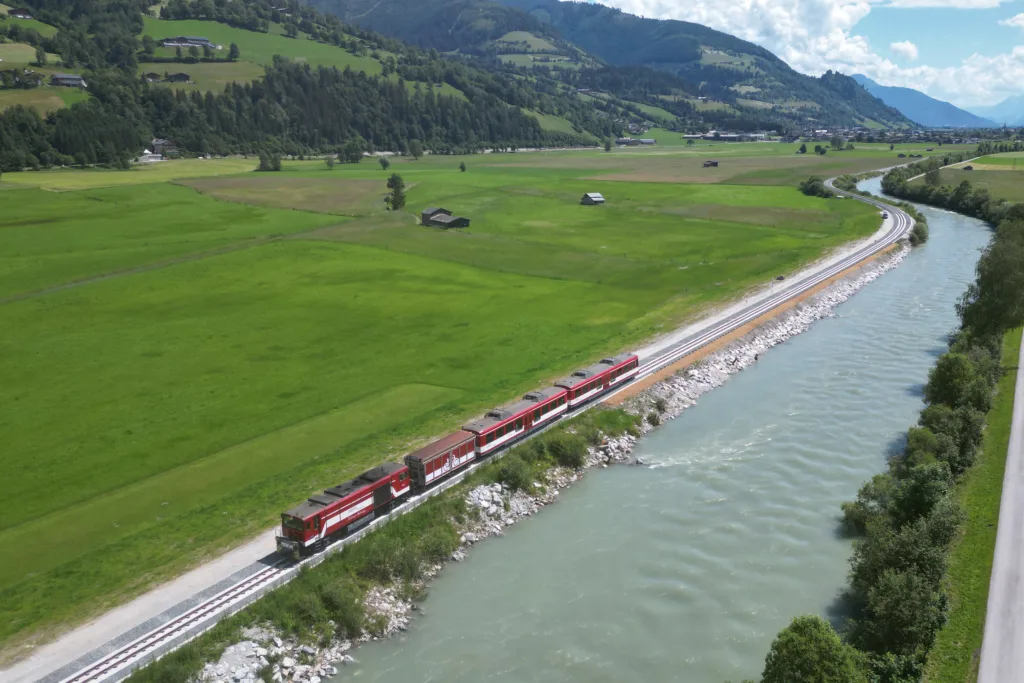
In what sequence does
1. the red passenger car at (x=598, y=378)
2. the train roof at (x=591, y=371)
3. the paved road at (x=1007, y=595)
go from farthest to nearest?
the train roof at (x=591, y=371), the red passenger car at (x=598, y=378), the paved road at (x=1007, y=595)

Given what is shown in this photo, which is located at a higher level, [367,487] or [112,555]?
[367,487]

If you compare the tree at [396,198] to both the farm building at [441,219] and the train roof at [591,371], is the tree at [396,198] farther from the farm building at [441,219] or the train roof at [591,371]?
the train roof at [591,371]

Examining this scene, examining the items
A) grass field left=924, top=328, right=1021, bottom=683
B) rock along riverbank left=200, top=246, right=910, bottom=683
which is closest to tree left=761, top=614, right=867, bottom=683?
grass field left=924, top=328, right=1021, bottom=683

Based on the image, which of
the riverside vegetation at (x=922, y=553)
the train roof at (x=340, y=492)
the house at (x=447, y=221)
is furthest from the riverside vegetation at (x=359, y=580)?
the house at (x=447, y=221)

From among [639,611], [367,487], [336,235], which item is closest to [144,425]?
[367,487]

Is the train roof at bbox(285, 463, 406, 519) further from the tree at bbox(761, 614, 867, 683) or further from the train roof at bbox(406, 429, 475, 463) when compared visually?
the tree at bbox(761, 614, 867, 683)

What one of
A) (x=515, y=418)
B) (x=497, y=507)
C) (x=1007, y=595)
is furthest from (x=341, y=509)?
(x=1007, y=595)

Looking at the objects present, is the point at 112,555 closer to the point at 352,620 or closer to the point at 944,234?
A: the point at 352,620
